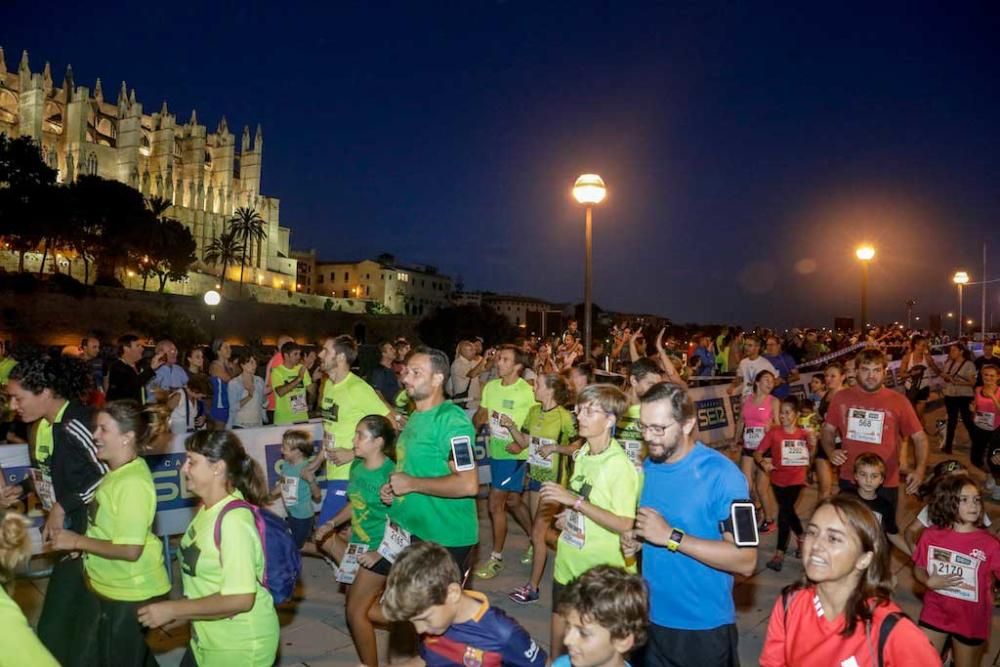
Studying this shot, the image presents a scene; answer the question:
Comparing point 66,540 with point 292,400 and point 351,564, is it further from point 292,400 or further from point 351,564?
point 292,400

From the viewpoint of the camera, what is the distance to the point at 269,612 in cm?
304

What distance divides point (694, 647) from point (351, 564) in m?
2.11

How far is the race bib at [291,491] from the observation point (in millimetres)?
5727

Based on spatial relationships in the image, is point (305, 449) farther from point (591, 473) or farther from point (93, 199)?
point (93, 199)

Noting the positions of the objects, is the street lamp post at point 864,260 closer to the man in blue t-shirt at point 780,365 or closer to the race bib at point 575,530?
the man in blue t-shirt at point 780,365

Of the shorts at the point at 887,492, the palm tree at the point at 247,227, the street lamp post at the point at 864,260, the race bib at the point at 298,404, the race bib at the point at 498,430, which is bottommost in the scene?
the shorts at the point at 887,492

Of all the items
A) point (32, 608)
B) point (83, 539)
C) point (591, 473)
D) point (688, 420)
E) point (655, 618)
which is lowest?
point (32, 608)

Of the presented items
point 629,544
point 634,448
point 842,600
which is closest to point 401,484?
point 629,544

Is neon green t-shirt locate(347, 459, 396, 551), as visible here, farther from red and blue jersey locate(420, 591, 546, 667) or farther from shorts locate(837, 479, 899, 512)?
shorts locate(837, 479, 899, 512)

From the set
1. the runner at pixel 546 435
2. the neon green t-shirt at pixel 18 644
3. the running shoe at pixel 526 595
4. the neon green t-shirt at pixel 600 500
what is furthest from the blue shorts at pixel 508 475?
the neon green t-shirt at pixel 18 644

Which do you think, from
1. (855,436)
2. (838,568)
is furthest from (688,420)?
(855,436)

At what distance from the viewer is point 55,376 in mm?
3887

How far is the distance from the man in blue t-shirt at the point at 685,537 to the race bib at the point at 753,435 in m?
4.67

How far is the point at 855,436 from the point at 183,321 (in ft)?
169
